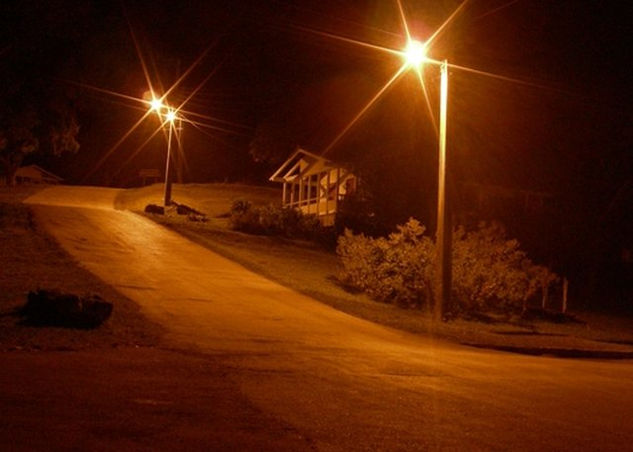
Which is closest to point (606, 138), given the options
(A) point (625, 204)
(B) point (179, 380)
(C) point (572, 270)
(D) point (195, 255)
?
(A) point (625, 204)

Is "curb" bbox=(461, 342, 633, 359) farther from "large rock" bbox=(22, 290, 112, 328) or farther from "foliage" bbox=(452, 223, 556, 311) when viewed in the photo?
"large rock" bbox=(22, 290, 112, 328)

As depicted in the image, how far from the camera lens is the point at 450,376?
430 inches

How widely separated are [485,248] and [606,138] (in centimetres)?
2026

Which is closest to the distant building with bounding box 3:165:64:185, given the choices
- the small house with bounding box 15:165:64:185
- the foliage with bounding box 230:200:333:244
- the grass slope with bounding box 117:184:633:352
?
the small house with bounding box 15:165:64:185

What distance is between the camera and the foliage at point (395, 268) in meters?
22.3

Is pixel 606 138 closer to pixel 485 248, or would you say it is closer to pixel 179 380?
pixel 485 248

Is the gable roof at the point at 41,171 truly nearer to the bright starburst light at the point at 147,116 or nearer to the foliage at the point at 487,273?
the bright starburst light at the point at 147,116

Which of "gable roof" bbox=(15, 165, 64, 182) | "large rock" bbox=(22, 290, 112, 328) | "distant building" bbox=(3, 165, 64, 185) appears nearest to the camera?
"large rock" bbox=(22, 290, 112, 328)

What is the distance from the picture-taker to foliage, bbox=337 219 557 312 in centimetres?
2223

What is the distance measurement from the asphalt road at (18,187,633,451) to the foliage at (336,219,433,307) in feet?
9.98

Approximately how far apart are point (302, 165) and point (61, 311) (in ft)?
116

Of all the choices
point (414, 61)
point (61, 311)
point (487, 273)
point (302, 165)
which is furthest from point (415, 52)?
point (302, 165)

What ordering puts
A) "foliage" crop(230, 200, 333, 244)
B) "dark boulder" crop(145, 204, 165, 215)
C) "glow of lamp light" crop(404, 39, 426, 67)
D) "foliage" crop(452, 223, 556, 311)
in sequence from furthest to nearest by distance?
"dark boulder" crop(145, 204, 165, 215), "foliage" crop(230, 200, 333, 244), "foliage" crop(452, 223, 556, 311), "glow of lamp light" crop(404, 39, 426, 67)

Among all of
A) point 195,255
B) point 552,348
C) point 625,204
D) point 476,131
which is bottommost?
point 552,348
